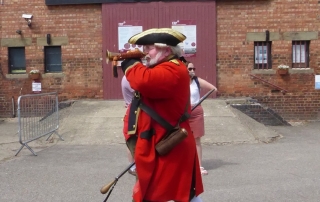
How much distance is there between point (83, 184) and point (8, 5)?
10.2m

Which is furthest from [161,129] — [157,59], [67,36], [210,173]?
[67,36]

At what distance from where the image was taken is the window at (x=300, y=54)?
15.3 meters

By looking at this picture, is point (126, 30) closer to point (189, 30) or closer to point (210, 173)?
point (189, 30)

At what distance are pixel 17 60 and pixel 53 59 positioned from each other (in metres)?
1.20

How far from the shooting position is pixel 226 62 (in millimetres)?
15305

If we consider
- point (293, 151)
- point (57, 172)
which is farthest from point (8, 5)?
point (293, 151)

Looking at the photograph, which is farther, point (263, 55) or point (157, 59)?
point (263, 55)

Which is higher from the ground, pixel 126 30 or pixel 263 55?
pixel 126 30

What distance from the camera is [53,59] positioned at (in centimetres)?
1595

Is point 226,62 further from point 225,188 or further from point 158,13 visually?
point 225,188

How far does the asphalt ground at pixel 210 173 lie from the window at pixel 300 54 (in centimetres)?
490

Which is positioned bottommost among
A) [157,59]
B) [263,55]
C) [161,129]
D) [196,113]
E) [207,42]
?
[196,113]

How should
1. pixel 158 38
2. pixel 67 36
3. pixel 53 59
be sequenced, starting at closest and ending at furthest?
pixel 158 38
pixel 67 36
pixel 53 59

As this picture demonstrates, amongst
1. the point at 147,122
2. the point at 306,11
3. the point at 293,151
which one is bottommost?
the point at 293,151
